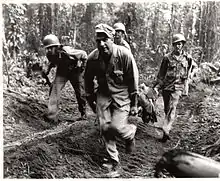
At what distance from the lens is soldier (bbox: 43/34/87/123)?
20.8 feet

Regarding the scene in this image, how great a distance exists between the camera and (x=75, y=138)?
5.94 m

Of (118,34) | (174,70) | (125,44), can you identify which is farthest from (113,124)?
(118,34)

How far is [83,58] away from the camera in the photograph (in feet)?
21.2

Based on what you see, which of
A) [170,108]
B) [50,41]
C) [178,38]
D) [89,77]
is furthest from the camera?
[170,108]

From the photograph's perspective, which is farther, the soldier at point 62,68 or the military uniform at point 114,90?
the soldier at point 62,68

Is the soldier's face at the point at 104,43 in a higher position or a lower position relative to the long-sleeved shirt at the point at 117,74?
higher

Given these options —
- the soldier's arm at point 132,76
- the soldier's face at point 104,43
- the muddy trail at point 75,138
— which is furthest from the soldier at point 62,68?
the soldier's arm at point 132,76

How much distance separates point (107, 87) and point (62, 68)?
1205 mm

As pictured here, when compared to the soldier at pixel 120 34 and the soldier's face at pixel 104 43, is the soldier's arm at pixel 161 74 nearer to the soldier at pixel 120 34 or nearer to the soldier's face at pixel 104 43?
the soldier at pixel 120 34

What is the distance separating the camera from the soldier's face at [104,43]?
18.0 ft

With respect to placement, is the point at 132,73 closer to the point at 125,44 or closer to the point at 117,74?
the point at 117,74

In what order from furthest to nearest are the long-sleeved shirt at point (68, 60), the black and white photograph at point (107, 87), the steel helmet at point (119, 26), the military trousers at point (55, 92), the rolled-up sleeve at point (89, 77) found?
the steel helmet at point (119, 26)
the military trousers at point (55, 92)
the long-sleeved shirt at point (68, 60)
the rolled-up sleeve at point (89, 77)
the black and white photograph at point (107, 87)

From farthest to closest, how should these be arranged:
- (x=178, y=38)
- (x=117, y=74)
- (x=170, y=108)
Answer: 1. (x=170, y=108)
2. (x=178, y=38)
3. (x=117, y=74)

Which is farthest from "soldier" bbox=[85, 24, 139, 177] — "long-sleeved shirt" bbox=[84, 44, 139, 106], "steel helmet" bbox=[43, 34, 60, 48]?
"steel helmet" bbox=[43, 34, 60, 48]
